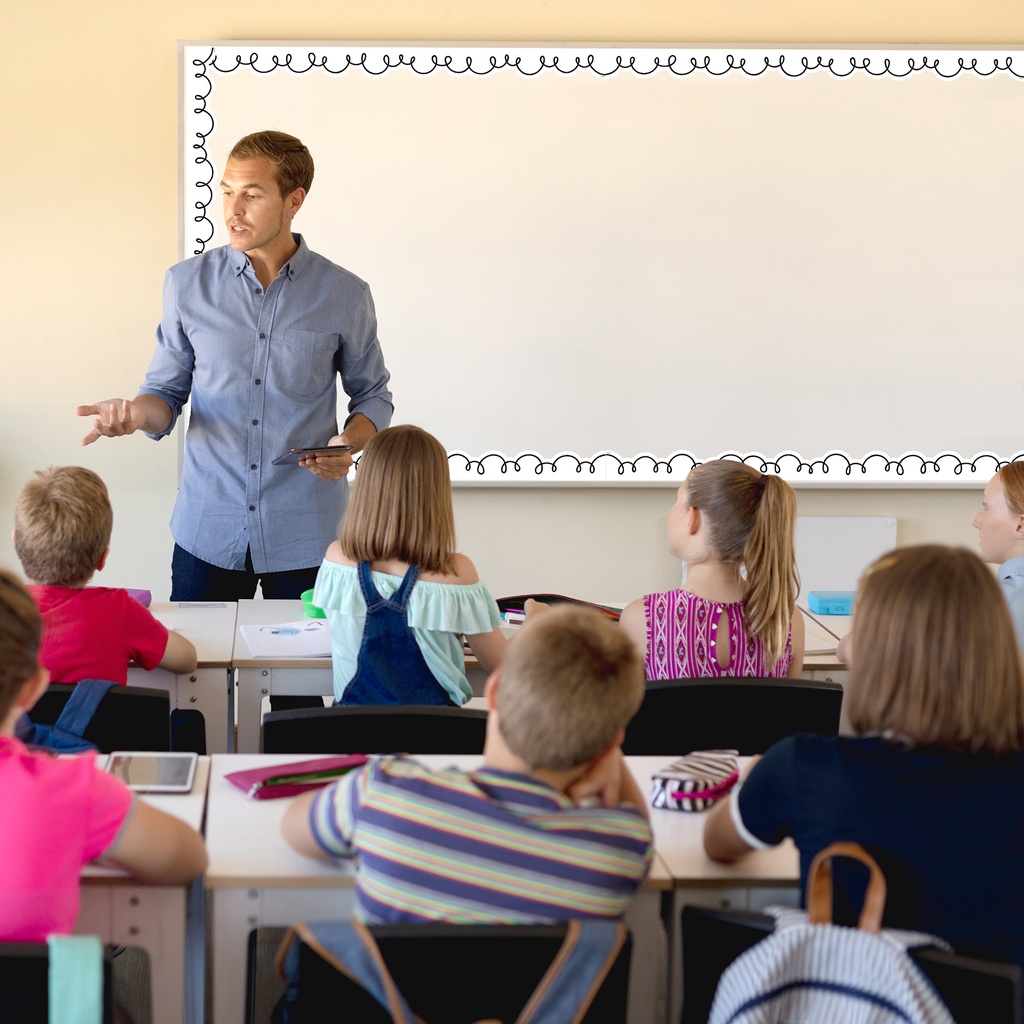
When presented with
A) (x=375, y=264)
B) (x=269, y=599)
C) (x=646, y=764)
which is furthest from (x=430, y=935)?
(x=375, y=264)

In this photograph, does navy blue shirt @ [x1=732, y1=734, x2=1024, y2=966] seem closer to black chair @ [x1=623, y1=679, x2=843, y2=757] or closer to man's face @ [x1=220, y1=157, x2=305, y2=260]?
black chair @ [x1=623, y1=679, x2=843, y2=757]

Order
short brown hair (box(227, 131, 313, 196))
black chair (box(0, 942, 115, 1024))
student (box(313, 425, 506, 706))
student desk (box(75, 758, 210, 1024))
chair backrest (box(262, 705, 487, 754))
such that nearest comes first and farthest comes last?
black chair (box(0, 942, 115, 1024)) → student desk (box(75, 758, 210, 1024)) → chair backrest (box(262, 705, 487, 754)) → student (box(313, 425, 506, 706)) → short brown hair (box(227, 131, 313, 196))

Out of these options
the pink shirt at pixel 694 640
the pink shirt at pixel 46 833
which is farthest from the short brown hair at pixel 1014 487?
the pink shirt at pixel 46 833

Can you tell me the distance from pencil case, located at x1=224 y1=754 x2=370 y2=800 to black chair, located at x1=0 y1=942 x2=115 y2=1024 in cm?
55

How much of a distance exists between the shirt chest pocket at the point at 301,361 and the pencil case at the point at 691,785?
5.63ft

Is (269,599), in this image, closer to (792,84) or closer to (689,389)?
(689,389)

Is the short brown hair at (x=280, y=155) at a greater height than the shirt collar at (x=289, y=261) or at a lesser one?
greater

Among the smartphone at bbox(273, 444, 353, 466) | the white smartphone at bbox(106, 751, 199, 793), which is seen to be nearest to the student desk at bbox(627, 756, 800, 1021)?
the white smartphone at bbox(106, 751, 199, 793)

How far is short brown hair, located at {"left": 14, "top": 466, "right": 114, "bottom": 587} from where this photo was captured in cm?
233

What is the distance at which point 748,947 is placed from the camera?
143cm

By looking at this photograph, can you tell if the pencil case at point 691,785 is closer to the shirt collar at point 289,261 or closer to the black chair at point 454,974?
the black chair at point 454,974

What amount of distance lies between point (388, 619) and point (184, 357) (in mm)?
1248

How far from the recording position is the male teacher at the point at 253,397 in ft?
10.6

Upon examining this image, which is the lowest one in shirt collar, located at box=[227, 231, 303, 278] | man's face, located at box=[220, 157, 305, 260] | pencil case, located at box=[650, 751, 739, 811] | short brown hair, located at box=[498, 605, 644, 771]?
pencil case, located at box=[650, 751, 739, 811]
